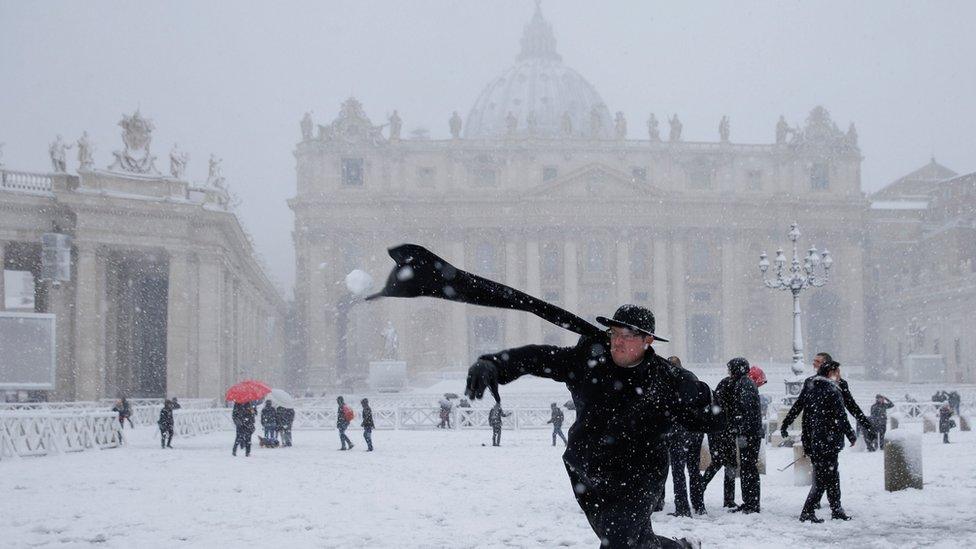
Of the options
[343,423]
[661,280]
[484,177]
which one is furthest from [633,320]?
[484,177]

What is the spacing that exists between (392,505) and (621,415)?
23.6 feet

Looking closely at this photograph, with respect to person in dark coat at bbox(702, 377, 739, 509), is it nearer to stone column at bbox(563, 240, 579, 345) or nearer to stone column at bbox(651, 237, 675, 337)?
stone column at bbox(563, 240, 579, 345)

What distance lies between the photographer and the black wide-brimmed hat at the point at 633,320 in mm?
4391

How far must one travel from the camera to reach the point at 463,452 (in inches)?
818

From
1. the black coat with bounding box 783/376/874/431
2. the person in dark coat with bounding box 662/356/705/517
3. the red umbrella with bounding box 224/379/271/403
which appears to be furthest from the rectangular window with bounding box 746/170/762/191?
the black coat with bounding box 783/376/874/431

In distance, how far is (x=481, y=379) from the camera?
4.02 m

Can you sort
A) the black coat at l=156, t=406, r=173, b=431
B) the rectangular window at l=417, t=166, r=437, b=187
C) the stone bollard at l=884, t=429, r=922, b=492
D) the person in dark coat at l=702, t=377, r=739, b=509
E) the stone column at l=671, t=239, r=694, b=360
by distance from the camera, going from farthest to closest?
the rectangular window at l=417, t=166, r=437, b=187 → the stone column at l=671, t=239, r=694, b=360 → the black coat at l=156, t=406, r=173, b=431 → the stone bollard at l=884, t=429, r=922, b=492 → the person in dark coat at l=702, t=377, r=739, b=509

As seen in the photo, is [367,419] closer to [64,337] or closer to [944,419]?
[944,419]

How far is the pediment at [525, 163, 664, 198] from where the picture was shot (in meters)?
69.5

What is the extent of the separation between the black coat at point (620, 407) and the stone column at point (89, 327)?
3528cm

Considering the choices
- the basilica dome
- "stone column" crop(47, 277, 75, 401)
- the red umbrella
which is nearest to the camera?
the red umbrella

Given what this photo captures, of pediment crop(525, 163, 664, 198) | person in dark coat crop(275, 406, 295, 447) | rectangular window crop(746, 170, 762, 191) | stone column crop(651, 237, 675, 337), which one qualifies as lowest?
person in dark coat crop(275, 406, 295, 447)

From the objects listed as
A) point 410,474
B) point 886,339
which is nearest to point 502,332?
point 886,339

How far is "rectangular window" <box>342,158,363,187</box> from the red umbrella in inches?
2040
